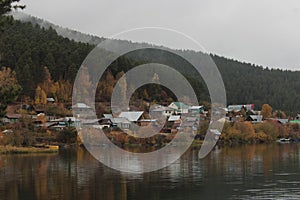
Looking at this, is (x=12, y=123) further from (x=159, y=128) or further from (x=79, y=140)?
(x=159, y=128)

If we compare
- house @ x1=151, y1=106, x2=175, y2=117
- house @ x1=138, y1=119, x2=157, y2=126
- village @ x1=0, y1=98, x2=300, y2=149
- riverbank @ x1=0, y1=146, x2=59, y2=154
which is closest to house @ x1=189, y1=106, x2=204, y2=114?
village @ x1=0, y1=98, x2=300, y2=149

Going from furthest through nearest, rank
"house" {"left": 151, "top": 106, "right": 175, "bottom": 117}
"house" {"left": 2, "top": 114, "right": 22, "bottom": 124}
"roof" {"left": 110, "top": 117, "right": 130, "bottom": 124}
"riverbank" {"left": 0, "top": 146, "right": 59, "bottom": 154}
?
"house" {"left": 151, "top": 106, "right": 175, "bottom": 117} < "roof" {"left": 110, "top": 117, "right": 130, "bottom": 124} < "house" {"left": 2, "top": 114, "right": 22, "bottom": 124} < "riverbank" {"left": 0, "top": 146, "right": 59, "bottom": 154}

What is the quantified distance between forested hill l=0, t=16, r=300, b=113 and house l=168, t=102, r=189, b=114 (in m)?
7.66

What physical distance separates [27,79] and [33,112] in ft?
14.5

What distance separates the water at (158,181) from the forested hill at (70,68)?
53.0 feet

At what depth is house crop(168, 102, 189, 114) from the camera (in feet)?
149

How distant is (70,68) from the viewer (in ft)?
150

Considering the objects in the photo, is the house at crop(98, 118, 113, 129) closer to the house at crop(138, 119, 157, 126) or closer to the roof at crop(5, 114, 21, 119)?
the house at crop(138, 119, 157, 126)

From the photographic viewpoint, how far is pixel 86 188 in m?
14.3

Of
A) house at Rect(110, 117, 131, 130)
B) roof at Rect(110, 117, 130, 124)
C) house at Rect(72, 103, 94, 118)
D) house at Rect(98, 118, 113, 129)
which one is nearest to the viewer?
house at Rect(98, 118, 113, 129)

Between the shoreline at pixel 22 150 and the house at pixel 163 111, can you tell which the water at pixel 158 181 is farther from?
the house at pixel 163 111

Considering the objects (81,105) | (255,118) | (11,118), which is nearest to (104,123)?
(81,105)

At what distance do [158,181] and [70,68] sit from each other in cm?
3147

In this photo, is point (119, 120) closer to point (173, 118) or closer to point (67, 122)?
point (67, 122)
